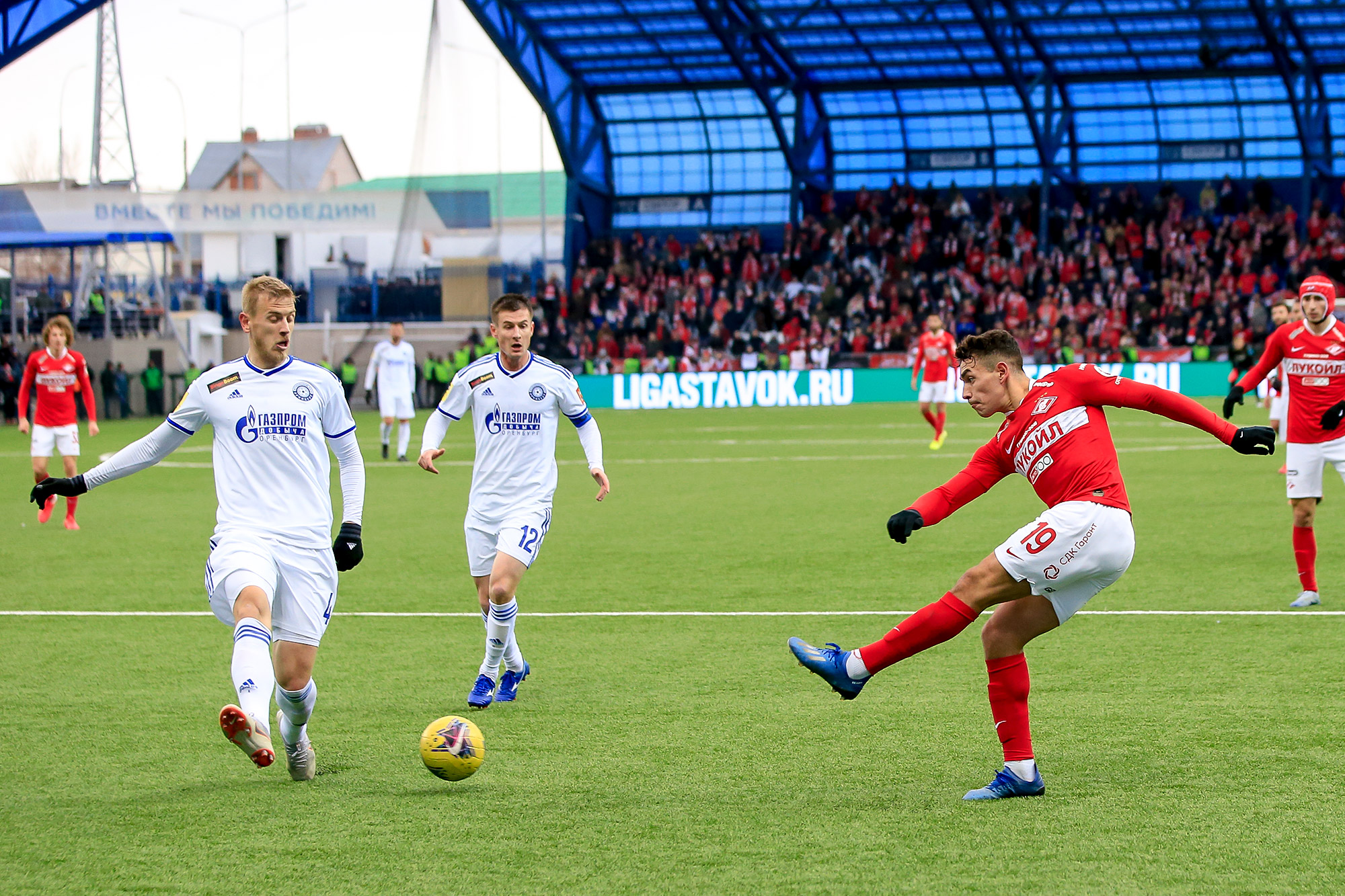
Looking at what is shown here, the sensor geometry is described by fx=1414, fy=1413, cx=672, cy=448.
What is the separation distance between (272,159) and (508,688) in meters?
80.7

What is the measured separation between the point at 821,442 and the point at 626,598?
1461 centimetres

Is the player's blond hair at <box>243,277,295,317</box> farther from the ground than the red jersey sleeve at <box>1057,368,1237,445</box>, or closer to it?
farther from the ground

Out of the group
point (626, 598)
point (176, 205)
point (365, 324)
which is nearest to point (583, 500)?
point (626, 598)

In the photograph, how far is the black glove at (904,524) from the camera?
518 centimetres

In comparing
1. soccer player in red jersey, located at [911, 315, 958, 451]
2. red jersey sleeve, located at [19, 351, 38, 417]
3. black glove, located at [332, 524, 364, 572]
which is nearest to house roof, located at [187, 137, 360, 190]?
soccer player in red jersey, located at [911, 315, 958, 451]

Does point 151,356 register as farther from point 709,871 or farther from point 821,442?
point 709,871

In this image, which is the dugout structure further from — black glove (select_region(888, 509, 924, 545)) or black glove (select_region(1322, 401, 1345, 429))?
black glove (select_region(888, 509, 924, 545))

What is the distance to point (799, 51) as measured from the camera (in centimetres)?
4609

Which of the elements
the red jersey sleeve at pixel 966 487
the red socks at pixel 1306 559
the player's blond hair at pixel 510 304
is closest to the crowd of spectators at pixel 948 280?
the red socks at pixel 1306 559

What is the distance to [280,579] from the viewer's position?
547 centimetres

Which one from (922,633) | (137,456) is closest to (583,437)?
(137,456)

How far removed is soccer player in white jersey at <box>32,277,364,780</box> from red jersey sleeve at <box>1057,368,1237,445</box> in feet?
9.50

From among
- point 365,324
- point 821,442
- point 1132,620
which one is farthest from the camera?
point 365,324

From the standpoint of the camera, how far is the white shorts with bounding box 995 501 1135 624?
516cm
